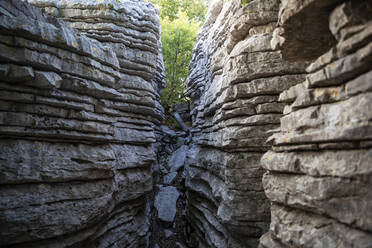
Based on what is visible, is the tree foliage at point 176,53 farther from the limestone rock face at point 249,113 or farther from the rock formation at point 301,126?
the rock formation at point 301,126

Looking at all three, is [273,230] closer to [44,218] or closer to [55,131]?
[44,218]

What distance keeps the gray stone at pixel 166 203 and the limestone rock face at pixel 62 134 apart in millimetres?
3259

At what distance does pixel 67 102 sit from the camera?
5.64 m

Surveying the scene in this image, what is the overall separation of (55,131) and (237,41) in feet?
19.5

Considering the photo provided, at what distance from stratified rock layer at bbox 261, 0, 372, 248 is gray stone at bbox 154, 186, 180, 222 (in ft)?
28.9

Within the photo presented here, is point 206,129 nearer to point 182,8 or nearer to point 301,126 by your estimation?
point 301,126

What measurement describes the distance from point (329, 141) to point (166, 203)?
10913 mm

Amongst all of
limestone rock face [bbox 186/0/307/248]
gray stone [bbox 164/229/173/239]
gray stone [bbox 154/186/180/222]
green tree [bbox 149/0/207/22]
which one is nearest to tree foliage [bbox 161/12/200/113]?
green tree [bbox 149/0/207/22]

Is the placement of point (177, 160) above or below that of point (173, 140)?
below

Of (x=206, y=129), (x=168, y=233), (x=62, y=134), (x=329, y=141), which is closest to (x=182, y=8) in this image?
(x=206, y=129)

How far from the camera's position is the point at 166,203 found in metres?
12.2

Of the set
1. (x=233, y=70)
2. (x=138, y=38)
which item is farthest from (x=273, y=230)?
(x=138, y=38)

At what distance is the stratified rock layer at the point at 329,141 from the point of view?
2389 mm

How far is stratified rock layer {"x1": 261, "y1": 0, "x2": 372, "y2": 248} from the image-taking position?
2389mm
